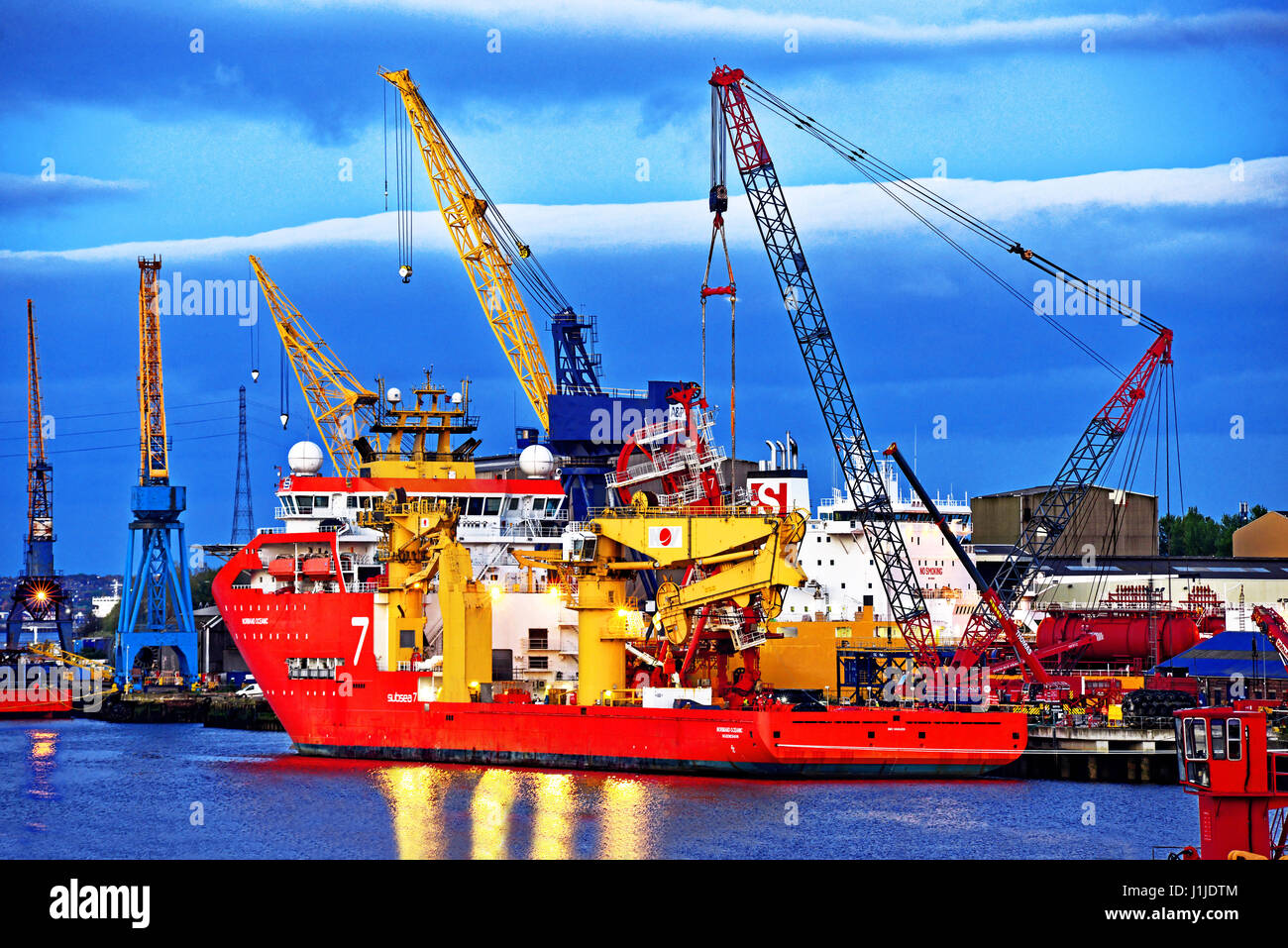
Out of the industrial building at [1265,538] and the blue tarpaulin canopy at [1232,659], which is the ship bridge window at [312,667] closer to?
the blue tarpaulin canopy at [1232,659]

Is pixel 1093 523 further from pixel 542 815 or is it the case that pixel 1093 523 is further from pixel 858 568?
pixel 542 815

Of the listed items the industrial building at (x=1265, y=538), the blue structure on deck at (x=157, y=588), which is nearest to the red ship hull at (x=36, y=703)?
the blue structure on deck at (x=157, y=588)

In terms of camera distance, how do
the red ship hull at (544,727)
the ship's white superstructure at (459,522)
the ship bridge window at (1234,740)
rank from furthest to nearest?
the ship's white superstructure at (459,522), the red ship hull at (544,727), the ship bridge window at (1234,740)

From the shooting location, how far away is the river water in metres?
32.5

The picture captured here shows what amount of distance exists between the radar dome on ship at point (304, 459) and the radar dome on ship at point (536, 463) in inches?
310

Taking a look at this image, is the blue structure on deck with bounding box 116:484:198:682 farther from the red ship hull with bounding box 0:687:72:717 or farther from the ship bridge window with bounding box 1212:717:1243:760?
the ship bridge window with bounding box 1212:717:1243:760

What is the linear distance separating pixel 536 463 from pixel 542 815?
2457 centimetres

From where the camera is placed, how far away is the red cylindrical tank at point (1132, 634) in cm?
5788

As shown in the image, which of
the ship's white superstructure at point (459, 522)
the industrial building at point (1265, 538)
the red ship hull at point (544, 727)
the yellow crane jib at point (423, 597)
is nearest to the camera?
the red ship hull at point (544, 727)

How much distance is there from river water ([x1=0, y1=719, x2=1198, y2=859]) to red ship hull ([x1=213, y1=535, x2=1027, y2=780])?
68 centimetres

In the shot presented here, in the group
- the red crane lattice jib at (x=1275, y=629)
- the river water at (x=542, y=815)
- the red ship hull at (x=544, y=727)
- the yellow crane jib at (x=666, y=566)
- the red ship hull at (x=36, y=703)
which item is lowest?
the red ship hull at (x=36, y=703)
